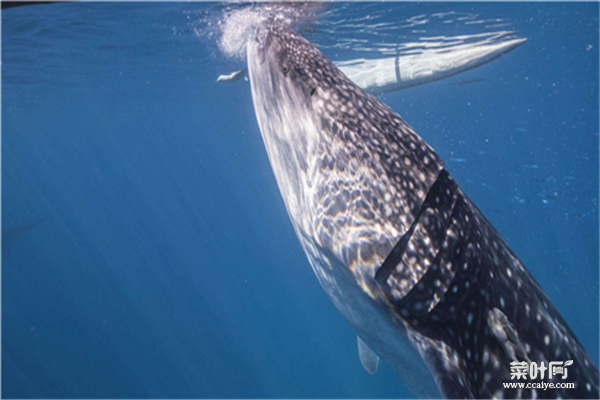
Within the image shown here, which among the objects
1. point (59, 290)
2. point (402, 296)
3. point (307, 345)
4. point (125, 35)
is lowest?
point (59, 290)

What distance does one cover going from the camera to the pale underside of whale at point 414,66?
11.6m

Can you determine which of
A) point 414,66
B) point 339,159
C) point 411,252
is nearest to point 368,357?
point 411,252

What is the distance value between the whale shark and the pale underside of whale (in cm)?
898

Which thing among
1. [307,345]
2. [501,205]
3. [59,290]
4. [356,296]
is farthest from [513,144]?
[59,290]

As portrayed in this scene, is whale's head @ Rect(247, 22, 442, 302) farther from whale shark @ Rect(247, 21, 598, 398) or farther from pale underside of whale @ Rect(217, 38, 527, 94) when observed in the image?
pale underside of whale @ Rect(217, 38, 527, 94)

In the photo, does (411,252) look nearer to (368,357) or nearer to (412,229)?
(412,229)

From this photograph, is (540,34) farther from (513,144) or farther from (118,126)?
(513,144)

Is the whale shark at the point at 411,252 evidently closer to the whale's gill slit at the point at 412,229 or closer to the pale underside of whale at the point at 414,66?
the whale's gill slit at the point at 412,229

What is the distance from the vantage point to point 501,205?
4450 centimetres

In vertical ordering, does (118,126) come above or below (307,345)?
above

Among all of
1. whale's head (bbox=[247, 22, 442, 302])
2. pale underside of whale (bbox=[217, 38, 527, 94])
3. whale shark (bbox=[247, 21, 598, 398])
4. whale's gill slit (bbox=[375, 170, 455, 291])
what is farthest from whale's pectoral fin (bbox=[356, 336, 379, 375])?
pale underside of whale (bbox=[217, 38, 527, 94])

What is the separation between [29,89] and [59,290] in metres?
43.2

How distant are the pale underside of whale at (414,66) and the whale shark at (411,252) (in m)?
8.98

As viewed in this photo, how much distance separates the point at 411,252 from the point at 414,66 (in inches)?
501
